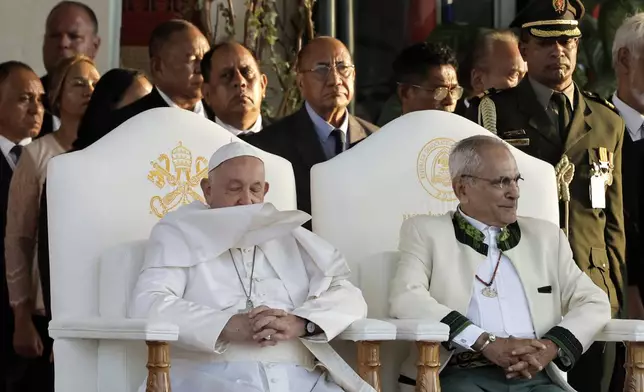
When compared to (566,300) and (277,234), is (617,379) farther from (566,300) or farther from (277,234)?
(277,234)

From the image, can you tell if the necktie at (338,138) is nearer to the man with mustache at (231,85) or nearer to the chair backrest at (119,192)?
the man with mustache at (231,85)

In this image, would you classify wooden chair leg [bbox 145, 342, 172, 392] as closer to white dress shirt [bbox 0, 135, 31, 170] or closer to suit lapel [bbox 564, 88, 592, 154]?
suit lapel [bbox 564, 88, 592, 154]

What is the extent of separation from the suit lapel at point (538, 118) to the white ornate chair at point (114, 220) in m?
1.19

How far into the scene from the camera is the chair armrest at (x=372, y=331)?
479cm

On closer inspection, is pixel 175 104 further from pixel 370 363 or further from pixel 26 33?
pixel 370 363

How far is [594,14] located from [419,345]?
14.7 feet

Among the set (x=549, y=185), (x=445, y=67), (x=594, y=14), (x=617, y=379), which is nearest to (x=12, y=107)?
(x=445, y=67)

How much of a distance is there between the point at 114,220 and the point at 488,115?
5.80 ft

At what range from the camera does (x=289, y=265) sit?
5191 mm

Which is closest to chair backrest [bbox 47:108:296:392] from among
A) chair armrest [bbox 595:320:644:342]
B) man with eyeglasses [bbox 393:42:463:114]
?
man with eyeglasses [bbox 393:42:463:114]

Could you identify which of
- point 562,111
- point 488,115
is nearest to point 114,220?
point 488,115

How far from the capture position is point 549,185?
18.8 feet

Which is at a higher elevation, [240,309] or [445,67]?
[445,67]

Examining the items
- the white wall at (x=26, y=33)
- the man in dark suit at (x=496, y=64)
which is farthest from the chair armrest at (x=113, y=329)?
the white wall at (x=26, y=33)
